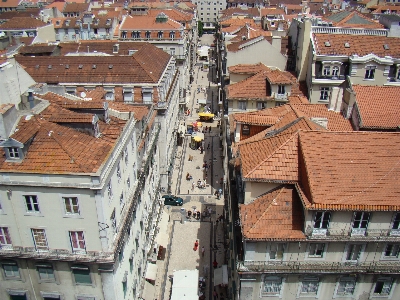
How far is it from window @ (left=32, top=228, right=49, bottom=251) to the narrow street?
18.1m

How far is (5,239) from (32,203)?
14.9 ft

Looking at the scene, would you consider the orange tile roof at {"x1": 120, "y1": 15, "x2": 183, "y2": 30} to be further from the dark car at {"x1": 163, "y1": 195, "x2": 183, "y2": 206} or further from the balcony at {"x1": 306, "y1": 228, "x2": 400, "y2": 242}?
the balcony at {"x1": 306, "y1": 228, "x2": 400, "y2": 242}

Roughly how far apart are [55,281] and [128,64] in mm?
36160

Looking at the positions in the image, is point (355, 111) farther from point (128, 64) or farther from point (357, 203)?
point (128, 64)

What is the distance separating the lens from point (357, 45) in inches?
2338

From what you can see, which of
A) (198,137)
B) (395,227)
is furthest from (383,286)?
(198,137)

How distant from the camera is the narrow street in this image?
163 feet

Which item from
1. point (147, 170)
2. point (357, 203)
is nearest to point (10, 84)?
point (147, 170)

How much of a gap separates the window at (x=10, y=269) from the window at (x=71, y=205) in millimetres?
7431

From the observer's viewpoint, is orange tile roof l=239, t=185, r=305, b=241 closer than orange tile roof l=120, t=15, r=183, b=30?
Yes

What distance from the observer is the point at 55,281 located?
→ 3344 cm

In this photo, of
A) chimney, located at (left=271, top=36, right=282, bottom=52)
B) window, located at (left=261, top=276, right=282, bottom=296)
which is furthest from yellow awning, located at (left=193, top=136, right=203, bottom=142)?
window, located at (left=261, top=276, right=282, bottom=296)

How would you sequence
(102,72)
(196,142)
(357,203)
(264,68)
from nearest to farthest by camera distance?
(357,203), (102,72), (264,68), (196,142)

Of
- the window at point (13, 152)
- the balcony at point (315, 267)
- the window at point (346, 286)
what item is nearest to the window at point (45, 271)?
the window at point (13, 152)
